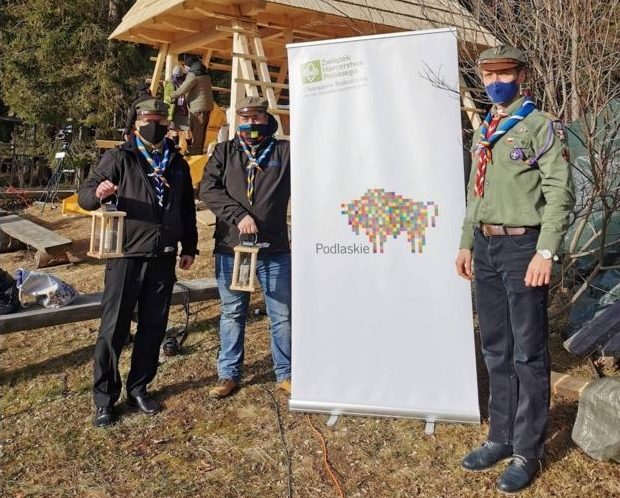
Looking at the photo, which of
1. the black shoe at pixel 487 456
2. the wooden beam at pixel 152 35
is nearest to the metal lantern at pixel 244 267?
the black shoe at pixel 487 456

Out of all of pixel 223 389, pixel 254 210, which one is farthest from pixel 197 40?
pixel 223 389

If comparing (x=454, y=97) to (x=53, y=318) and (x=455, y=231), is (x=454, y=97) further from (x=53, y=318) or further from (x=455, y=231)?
(x=53, y=318)

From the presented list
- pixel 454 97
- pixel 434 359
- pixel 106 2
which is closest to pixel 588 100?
pixel 454 97

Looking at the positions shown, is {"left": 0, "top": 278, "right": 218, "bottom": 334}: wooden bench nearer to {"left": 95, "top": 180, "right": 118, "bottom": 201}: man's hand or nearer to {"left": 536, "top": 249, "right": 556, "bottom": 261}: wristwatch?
{"left": 95, "top": 180, "right": 118, "bottom": 201}: man's hand

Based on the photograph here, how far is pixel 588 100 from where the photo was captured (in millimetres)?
3875

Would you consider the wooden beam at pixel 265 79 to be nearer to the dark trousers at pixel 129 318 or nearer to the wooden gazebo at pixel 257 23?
the wooden gazebo at pixel 257 23

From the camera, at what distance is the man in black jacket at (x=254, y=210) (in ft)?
13.3

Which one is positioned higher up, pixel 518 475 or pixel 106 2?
pixel 106 2

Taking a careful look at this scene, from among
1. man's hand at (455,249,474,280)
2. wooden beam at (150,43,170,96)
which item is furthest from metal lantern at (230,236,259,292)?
wooden beam at (150,43,170,96)

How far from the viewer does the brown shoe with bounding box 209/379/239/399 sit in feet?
13.8

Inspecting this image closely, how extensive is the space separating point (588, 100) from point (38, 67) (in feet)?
53.5

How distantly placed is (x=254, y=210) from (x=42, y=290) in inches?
83.5

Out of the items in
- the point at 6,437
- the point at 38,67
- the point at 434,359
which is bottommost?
the point at 6,437

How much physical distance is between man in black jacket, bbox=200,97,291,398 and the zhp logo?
0.42 m
